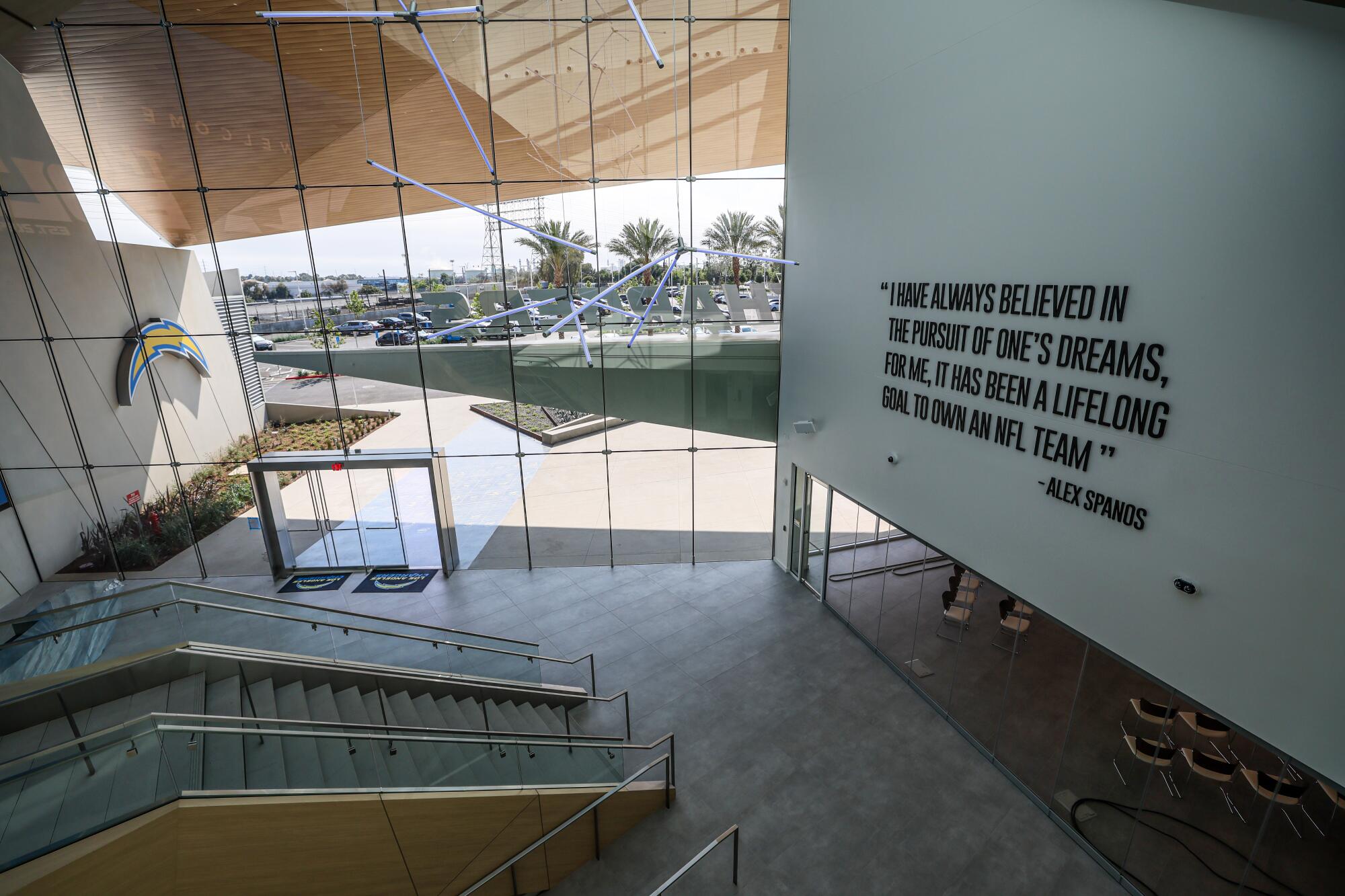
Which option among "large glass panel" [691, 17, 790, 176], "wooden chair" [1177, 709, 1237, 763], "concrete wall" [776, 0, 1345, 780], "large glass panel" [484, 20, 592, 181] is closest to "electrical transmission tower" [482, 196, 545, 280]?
"large glass panel" [484, 20, 592, 181]

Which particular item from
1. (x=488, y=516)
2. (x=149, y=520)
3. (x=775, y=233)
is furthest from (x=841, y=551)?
(x=149, y=520)

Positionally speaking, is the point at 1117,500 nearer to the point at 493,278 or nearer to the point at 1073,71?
the point at 1073,71

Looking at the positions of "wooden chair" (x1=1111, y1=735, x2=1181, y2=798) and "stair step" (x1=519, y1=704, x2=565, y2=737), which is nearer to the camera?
"wooden chair" (x1=1111, y1=735, x2=1181, y2=798)

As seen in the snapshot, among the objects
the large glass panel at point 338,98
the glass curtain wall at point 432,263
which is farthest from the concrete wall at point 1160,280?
the large glass panel at point 338,98

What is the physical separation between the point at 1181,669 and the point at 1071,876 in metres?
2.47

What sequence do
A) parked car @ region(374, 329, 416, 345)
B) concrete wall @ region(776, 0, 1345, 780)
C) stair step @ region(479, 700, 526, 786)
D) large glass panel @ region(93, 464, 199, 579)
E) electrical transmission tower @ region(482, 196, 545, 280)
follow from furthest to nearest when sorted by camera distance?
large glass panel @ region(93, 464, 199, 579), parked car @ region(374, 329, 416, 345), electrical transmission tower @ region(482, 196, 545, 280), stair step @ region(479, 700, 526, 786), concrete wall @ region(776, 0, 1345, 780)

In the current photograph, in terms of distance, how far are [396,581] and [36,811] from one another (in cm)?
821

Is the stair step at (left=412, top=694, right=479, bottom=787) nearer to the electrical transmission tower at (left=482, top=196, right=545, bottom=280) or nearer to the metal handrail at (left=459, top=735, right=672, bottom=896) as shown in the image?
the metal handrail at (left=459, top=735, right=672, bottom=896)

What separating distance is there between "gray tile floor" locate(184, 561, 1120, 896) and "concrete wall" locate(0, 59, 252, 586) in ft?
9.42

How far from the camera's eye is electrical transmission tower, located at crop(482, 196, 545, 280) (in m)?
10.0

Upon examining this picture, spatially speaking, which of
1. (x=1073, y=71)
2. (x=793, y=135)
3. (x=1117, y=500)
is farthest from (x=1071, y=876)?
(x=793, y=135)

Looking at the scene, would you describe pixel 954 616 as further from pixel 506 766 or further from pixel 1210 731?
pixel 506 766

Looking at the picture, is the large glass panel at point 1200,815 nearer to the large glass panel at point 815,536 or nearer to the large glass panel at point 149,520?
the large glass panel at point 815,536

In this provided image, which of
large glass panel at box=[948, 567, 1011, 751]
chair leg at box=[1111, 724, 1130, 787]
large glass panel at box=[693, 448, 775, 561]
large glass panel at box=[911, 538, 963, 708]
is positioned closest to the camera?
chair leg at box=[1111, 724, 1130, 787]
